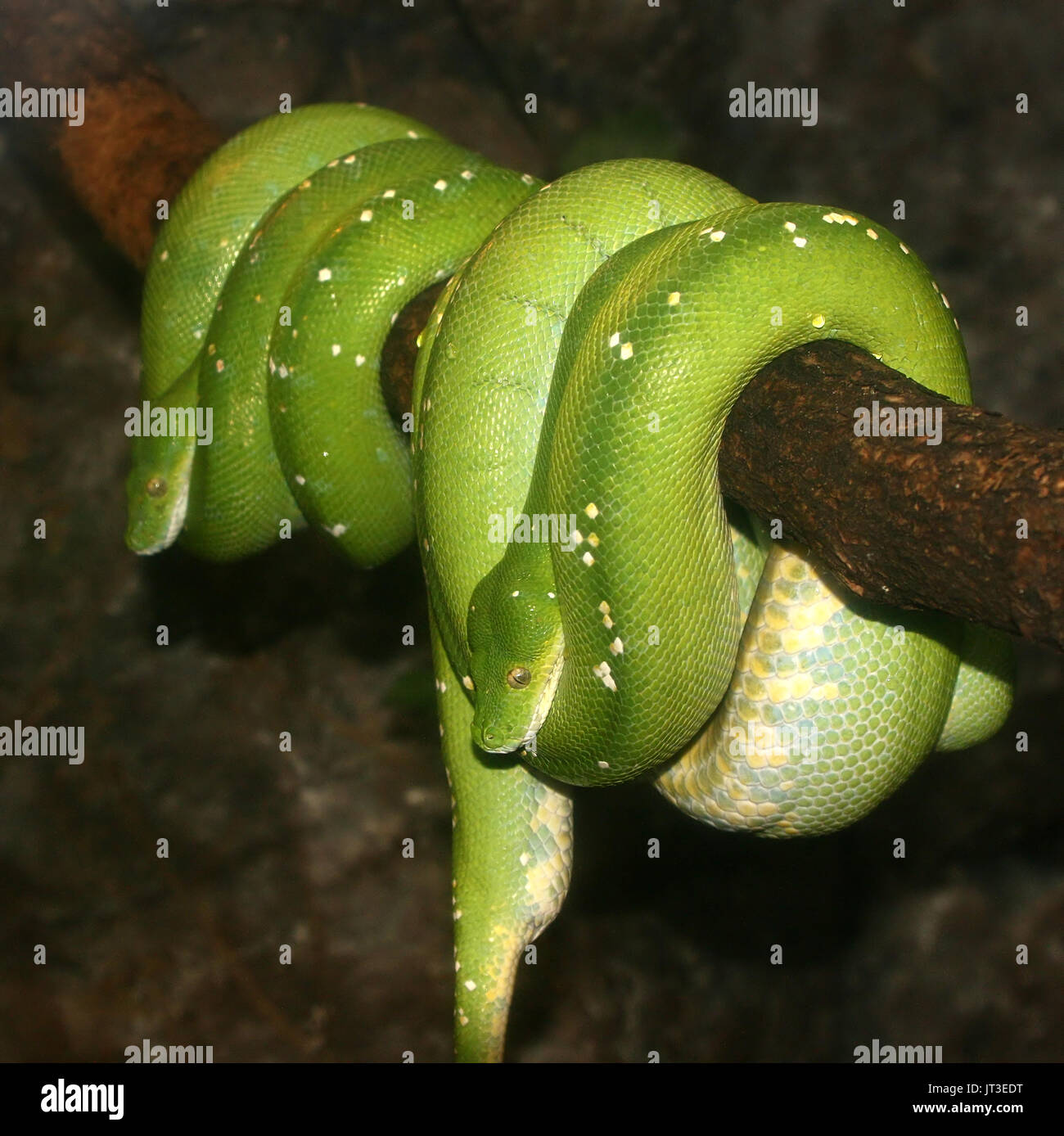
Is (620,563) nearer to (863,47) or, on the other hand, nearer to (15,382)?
(863,47)

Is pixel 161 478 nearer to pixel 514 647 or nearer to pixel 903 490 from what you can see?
pixel 514 647

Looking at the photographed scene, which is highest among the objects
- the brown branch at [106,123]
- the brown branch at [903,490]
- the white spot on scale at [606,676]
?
the brown branch at [106,123]

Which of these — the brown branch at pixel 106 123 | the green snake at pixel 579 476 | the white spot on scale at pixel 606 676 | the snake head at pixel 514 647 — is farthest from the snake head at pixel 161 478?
the white spot on scale at pixel 606 676

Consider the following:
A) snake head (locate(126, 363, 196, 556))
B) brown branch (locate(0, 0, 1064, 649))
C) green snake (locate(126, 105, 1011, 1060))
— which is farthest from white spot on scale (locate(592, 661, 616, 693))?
snake head (locate(126, 363, 196, 556))

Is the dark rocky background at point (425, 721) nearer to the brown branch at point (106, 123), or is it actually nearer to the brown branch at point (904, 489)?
the brown branch at point (106, 123)

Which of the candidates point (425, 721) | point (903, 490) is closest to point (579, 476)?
point (903, 490)

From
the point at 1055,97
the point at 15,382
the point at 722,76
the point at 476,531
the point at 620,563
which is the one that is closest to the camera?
the point at 620,563
